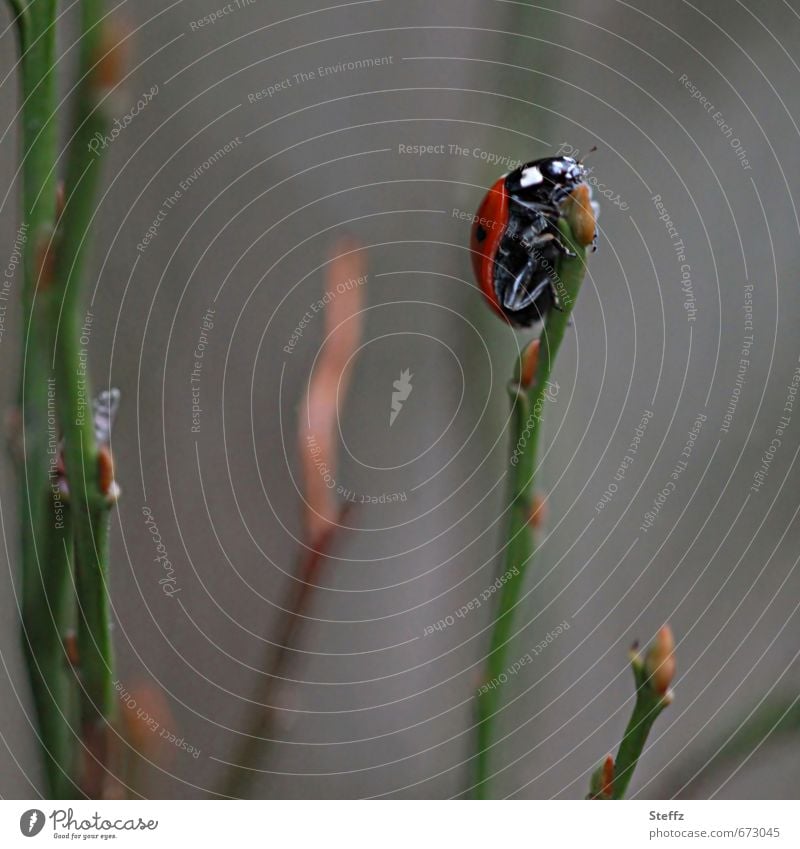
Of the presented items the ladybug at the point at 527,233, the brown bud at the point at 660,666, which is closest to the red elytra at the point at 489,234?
the ladybug at the point at 527,233

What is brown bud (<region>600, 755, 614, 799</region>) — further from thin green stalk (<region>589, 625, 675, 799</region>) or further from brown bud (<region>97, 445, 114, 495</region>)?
brown bud (<region>97, 445, 114, 495</region>)

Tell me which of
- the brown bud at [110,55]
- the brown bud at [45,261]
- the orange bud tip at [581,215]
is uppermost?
the brown bud at [110,55]

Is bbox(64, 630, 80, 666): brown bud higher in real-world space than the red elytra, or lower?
lower

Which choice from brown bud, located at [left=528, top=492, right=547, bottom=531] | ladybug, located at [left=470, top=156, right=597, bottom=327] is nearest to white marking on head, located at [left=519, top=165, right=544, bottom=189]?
ladybug, located at [left=470, top=156, right=597, bottom=327]

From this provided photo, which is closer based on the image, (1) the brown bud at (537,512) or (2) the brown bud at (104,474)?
(2) the brown bud at (104,474)

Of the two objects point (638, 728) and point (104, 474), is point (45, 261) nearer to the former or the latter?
point (104, 474)

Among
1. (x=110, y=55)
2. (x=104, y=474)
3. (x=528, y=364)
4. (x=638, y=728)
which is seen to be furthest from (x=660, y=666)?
(x=110, y=55)

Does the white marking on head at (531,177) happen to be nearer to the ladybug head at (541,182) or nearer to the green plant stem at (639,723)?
the ladybug head at (541,182)
